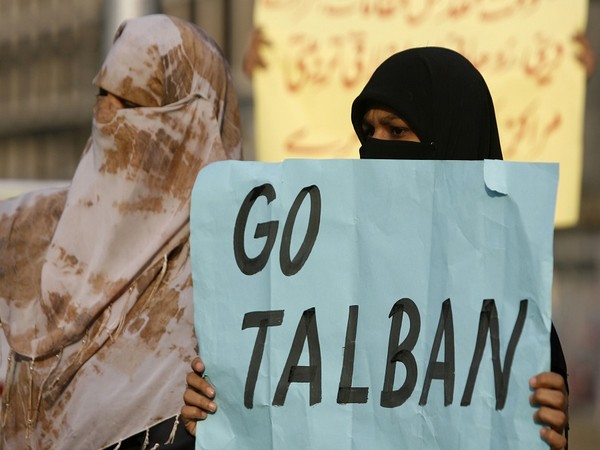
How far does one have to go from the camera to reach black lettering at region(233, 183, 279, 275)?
2.16 meters

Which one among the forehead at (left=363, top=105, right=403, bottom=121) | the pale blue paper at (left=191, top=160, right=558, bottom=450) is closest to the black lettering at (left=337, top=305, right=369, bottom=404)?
the pale blue paper at (left=191, top=160, right=558, bottom=450)

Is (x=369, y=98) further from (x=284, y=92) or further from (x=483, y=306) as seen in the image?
(x=284, y=92)

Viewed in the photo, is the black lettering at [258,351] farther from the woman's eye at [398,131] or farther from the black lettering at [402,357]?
the woman's eye at [398,131]

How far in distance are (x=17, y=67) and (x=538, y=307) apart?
438 centimetres

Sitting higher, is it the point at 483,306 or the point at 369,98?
the point at 369,98

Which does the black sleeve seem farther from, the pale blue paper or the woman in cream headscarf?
the woman in cream headscarf

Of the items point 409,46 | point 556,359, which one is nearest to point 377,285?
point 556,359

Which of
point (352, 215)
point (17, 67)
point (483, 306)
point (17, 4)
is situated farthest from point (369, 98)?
point (17, 4)

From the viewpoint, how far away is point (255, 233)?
217 centimetres

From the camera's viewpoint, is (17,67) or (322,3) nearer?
(322,3)

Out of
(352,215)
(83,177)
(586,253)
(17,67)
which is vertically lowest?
(586,253)

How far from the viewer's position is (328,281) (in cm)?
212

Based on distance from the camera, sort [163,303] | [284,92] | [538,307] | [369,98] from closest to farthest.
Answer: [538,307] → [369,98] → [163,303] → [284,92]

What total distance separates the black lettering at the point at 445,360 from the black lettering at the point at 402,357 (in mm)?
22
